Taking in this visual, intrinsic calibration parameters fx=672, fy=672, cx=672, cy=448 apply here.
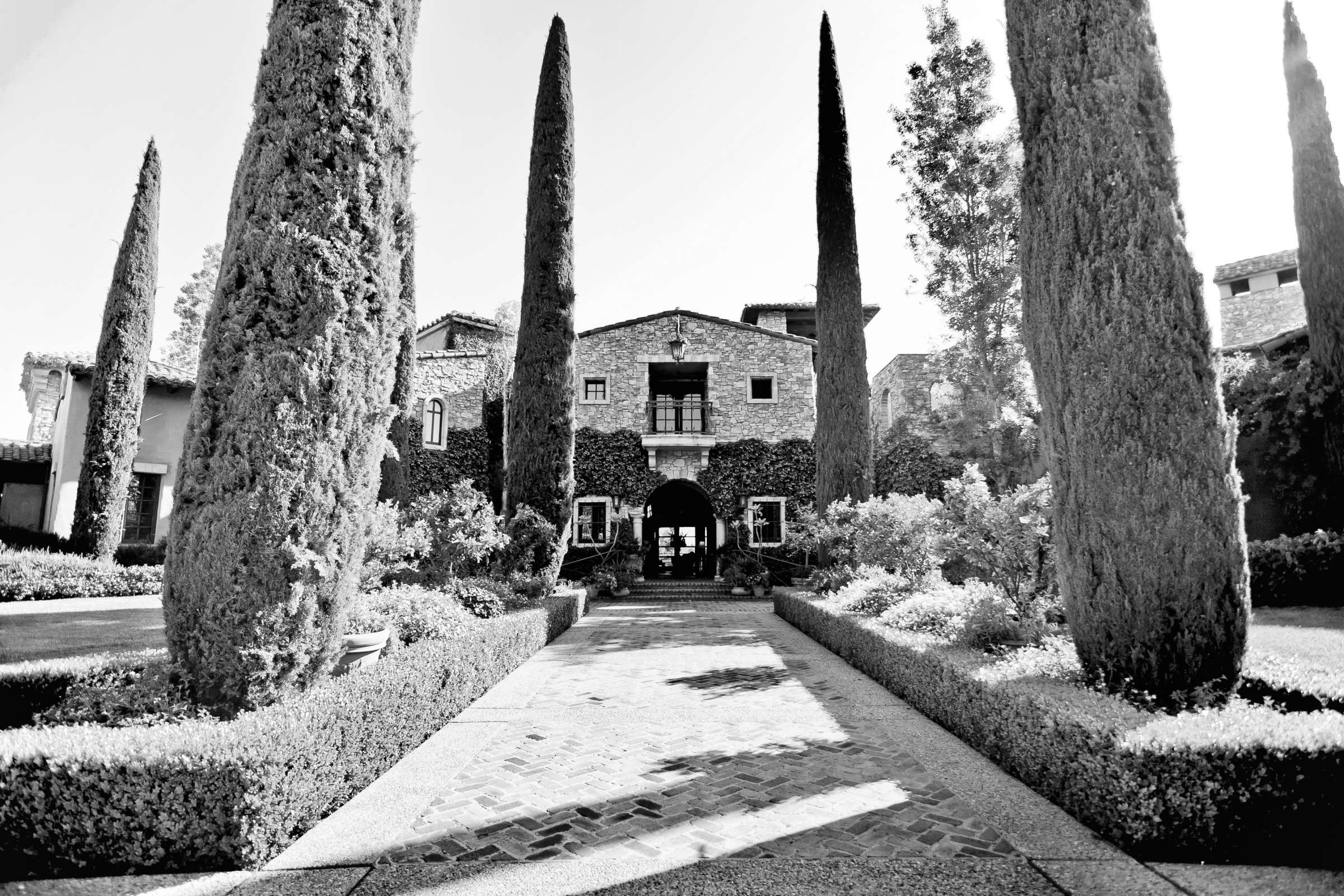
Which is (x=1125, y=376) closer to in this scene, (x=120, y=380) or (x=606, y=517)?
(x=606, y=517)

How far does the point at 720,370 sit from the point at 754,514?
4559 mm

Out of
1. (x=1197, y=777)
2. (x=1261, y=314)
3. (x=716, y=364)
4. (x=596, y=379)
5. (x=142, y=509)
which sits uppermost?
(x=1261, y=314)

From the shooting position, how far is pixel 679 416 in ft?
69.7

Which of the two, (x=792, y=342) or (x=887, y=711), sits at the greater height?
(x=792, y=342)

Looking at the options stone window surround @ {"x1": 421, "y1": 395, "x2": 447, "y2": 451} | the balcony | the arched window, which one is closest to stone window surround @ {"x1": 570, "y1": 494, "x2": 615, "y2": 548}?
the balcony

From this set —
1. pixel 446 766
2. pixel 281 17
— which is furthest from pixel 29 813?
pixel 281 17

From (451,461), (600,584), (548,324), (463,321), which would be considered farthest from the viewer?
(463,321)

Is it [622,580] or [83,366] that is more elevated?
[83,366]

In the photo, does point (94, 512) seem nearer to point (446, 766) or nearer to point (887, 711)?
point (446, 766)

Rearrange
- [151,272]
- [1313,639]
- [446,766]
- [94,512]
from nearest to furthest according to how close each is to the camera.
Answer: [446,766]
[1313,639]
[94,512]
[151,272]

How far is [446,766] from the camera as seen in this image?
4.15m

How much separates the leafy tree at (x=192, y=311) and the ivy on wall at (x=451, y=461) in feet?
47.6

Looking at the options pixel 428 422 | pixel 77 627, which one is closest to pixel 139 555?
pixel 428 422

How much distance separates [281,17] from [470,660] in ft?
16.6
